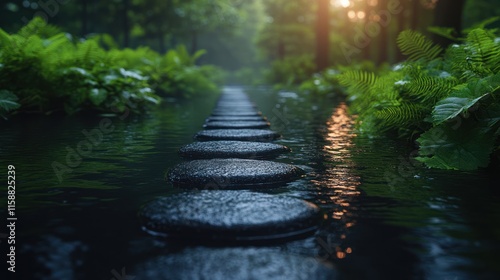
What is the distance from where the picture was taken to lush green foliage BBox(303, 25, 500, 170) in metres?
3.50

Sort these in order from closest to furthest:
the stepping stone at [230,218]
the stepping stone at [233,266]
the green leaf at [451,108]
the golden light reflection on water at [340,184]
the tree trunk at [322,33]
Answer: the stepping stone at [233,266], the stepping stone at [230,218], the golden light reflection on water at [340,184], the green leaf at [451,108], the tree trunk at [322,33]

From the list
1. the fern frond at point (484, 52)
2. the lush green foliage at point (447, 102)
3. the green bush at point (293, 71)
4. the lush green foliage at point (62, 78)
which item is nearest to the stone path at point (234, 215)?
the lush green foliage at point (447, 102)

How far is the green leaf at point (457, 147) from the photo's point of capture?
11.4 ft

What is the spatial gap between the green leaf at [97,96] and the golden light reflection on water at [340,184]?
3900 millimetres

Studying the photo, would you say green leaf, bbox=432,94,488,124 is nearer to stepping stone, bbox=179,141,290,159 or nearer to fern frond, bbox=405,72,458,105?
fern frond, bbox=405,72,458,105

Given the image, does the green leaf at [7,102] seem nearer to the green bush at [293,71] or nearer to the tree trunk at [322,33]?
the tree trunk at [322,33]

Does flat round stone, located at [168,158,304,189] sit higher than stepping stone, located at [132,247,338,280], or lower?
lower

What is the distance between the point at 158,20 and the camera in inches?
1138

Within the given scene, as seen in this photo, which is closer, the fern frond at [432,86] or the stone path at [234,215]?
the stone path at [234,215]

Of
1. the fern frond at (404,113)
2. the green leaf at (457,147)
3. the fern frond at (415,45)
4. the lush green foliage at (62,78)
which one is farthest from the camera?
the lush green foliage at (62,78)

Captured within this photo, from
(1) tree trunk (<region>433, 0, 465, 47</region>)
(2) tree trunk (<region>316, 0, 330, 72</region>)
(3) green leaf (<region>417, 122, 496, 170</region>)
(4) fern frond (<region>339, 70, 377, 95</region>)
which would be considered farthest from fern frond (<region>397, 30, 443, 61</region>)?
(2) tree trunk (<region>316, 0, 330, 72</region>)

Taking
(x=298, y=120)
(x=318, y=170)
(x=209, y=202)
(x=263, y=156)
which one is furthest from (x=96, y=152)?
(x=298, y=120)

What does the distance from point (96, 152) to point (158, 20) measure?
2585 centimetres

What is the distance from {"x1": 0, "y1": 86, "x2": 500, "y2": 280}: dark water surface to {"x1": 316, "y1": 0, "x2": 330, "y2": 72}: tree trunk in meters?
18.6
